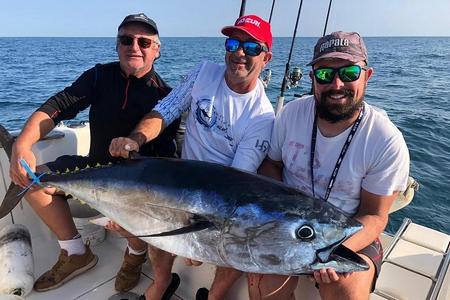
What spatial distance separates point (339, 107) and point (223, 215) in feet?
3.20

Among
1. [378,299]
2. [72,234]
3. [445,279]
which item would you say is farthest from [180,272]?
[445,279]

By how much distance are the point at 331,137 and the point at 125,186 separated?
1169 mm

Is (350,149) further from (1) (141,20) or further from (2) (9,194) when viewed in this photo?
(2) (9,194)

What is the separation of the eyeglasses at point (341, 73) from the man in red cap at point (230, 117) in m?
0.48

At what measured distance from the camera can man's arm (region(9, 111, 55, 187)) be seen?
7.11ft

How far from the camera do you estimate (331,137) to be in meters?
2.03

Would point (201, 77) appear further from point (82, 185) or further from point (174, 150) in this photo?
point (82, 185)

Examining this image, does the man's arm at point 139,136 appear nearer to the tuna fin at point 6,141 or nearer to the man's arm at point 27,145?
the man's arm at point 27,145

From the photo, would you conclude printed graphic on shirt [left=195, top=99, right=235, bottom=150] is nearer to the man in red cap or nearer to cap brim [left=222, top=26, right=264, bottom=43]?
the man in red cap

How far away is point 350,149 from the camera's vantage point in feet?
6.46

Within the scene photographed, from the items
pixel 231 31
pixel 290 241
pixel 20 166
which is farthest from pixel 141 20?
pixel 290 241

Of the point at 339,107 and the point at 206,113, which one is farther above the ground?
the point at 339,107

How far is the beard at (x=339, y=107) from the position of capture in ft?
6.40

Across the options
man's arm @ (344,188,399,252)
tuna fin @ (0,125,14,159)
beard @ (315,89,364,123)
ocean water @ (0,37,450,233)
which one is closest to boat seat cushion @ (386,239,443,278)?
man's arm @ (344,188,399,252)
